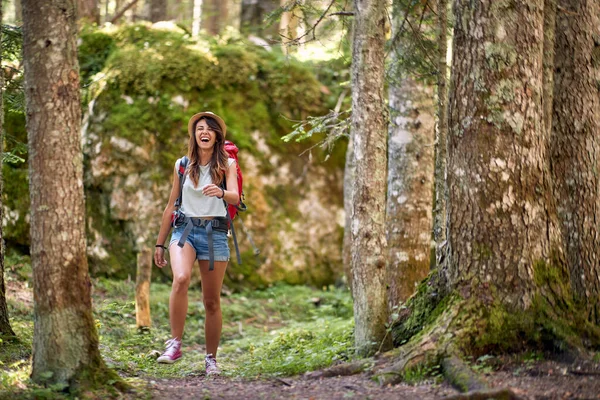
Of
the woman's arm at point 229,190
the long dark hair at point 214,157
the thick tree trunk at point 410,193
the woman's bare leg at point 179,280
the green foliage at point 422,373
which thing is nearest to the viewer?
the green foliage at point 422,373

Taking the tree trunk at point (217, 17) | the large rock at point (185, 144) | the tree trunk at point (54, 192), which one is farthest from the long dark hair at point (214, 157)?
the tree trunk at point (217, 17)

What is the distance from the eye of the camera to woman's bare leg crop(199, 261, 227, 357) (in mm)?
6164

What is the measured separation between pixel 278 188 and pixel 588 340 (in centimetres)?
826

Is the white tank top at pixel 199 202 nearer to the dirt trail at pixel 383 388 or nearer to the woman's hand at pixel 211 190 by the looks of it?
the woman's hand at pixel 211 190

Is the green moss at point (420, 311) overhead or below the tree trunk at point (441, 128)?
below

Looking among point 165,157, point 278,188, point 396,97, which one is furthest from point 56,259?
point 278,188

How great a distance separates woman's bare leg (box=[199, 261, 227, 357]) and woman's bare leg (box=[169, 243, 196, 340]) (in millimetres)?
220

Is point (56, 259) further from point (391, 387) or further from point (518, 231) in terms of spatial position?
point (518, 231)

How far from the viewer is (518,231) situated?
16.8 ft

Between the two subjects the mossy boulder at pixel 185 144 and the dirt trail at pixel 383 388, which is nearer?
the dirt trail at pixel 383 388

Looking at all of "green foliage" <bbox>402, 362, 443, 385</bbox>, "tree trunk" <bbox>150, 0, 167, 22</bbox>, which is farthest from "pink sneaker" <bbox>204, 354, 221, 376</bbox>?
"tree trunk" <bbox>150, 0, 167, 22</bbox>

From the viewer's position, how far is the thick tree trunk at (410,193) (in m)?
8.42

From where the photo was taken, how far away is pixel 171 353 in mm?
5902

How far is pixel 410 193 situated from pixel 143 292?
4.02 m
